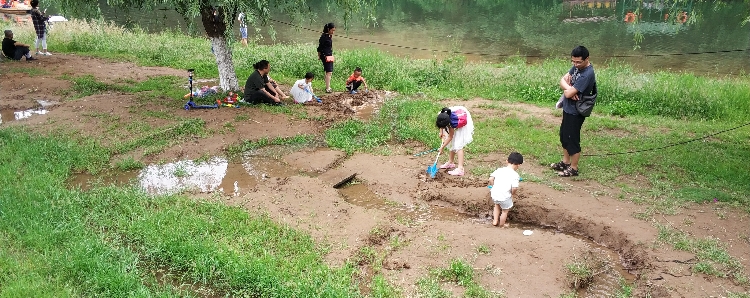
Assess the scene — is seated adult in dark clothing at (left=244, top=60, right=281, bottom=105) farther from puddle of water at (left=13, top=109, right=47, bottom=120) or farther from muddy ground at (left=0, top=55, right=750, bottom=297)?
puddle of water at (left=13, top=109, right=47, bottom=120)

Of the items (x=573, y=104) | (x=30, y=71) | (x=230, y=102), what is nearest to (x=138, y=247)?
(x=230, y=102)

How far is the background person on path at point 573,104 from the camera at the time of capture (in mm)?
6797

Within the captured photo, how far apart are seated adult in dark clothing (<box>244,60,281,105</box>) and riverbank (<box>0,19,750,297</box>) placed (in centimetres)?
32

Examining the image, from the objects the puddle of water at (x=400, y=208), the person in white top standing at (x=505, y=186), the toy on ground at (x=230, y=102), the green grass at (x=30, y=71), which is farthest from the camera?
the green grass at (x=30, y=71)

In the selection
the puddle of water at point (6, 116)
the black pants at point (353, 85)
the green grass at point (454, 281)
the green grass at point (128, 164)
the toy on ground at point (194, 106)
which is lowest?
the green grass at point (454, 281)

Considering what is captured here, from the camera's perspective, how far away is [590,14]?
87.8ft

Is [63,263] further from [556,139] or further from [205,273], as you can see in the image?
[556,139]

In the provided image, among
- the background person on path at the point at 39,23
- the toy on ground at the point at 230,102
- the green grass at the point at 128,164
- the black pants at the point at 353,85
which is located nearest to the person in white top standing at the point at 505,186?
the green grass at the point at 128,164

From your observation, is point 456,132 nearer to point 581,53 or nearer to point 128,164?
point 581,53

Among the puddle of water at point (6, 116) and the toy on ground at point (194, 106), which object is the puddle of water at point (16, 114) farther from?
the toy on ground at point (194, 106)

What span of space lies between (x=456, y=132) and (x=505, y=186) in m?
1.47

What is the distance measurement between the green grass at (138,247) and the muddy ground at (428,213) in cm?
39

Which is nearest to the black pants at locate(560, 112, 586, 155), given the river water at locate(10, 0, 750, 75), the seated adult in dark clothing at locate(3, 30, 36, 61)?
the river water at locate(10, 0, 750, 75)

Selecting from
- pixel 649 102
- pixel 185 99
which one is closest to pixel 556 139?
pixel 649 102
